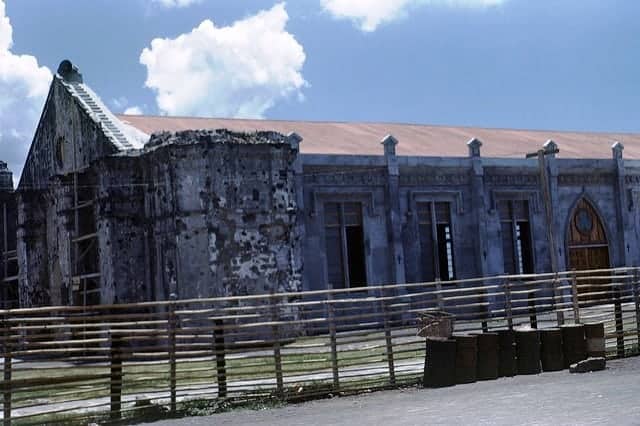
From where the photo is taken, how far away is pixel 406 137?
111ft

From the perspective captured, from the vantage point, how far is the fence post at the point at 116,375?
498 inches

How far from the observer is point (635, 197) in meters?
34.2

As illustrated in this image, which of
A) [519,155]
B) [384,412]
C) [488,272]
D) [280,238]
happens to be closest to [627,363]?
[384,412]

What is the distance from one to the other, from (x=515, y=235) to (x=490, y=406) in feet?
67.9

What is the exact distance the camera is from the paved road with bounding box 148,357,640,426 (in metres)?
10.2

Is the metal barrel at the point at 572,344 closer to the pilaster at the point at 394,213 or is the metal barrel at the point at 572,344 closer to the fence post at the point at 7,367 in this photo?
the fence post at the point at 7,367

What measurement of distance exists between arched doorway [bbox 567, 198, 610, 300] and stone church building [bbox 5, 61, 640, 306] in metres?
0.06

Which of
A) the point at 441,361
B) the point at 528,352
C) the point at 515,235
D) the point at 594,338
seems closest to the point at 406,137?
the point at 515,235

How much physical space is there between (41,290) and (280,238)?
10790 millimetres

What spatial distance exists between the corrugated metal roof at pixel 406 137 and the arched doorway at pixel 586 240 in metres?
2.75

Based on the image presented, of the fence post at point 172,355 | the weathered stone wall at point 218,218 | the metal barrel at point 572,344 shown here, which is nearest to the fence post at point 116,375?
the fence post at point 172,355

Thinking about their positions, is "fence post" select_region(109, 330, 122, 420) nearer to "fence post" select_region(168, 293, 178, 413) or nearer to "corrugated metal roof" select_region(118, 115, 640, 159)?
"fence post" select_region(168, 293, 178, 413)

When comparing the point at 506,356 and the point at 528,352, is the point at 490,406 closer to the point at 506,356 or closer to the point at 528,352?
the point at 506,356

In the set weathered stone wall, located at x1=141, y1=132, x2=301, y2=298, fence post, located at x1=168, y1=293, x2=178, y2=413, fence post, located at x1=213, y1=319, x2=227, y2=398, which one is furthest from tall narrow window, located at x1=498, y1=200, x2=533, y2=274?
fence post, located at x1=168, y1=293, x2=178, y2=413
